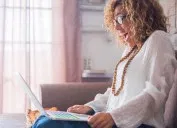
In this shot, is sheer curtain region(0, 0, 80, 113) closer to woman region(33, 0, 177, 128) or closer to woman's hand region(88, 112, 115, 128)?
woman region(33, 0, 177, 128)

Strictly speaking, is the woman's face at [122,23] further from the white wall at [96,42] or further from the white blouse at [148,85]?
the white wall at [96,42]

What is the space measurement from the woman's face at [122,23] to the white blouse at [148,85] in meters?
0.13

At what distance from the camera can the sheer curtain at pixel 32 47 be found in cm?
265

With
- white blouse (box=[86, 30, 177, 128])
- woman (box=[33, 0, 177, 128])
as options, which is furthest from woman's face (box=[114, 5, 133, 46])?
white blouse (box=[86, 30, 177, 128])

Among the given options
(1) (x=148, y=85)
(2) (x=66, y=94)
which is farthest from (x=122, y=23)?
(2) (x=66, y=94)

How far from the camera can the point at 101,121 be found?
1.01 m

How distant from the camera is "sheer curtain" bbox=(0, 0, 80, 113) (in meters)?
2.65

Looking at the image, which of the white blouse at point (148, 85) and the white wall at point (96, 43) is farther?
the white wall at point (96, 43)

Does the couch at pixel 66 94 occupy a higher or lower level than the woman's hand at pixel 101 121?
lower

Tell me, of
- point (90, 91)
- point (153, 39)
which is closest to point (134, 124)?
point (153, 39)

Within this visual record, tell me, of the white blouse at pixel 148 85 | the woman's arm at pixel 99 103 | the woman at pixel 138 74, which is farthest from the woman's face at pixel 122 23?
the woman's arm at pixel 99 103

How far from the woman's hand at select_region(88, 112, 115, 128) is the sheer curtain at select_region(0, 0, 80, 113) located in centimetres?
168

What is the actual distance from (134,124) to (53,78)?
1745 millimetres

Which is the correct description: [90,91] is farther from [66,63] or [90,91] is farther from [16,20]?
[16,20]
